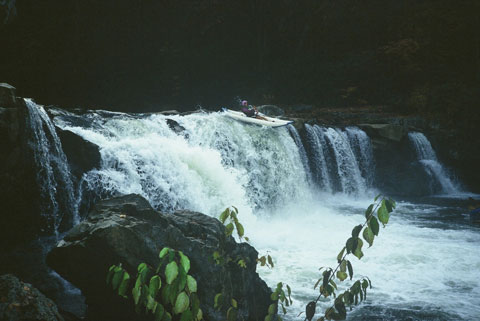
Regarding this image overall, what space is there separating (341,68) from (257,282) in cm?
1893

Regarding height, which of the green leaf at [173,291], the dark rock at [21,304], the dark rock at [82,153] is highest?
the dark rock at [82,153]

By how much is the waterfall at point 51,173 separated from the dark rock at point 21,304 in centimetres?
400

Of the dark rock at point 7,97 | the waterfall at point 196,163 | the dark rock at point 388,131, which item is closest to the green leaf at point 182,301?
the dark rock at point 7,97

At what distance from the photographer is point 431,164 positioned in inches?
511

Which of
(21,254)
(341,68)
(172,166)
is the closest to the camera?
(21,254)

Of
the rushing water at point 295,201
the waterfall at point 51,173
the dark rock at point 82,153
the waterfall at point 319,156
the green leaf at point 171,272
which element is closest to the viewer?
the green leaf at point 171,272

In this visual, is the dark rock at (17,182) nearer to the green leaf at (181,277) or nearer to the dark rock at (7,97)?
the dark rock at (7,97)

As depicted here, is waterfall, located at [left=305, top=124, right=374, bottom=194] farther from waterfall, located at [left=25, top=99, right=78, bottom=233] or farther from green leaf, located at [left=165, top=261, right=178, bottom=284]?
green leaf, located at [left=165, top=261, right=178, bottom=284]

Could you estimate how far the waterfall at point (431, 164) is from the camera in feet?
42.3

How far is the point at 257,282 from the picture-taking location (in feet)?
13.0

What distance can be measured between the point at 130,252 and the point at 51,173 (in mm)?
3928

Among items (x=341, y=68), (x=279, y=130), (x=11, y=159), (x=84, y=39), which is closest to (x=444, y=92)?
(x=341, y=68)

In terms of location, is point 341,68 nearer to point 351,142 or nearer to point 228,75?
point 228,75

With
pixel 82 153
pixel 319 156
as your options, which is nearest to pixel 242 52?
pixel 319 156
